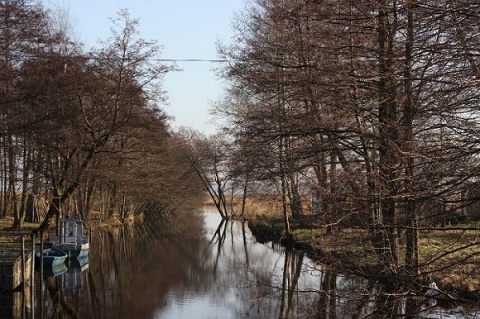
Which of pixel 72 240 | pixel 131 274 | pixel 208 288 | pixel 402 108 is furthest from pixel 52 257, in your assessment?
pixel 402 108

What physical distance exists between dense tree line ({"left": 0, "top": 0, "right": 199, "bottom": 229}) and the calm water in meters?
4.53

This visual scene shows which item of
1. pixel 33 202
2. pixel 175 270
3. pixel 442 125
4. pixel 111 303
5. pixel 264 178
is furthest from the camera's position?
pixel 33 202

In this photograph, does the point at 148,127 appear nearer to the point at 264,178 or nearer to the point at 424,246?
the point at 264,178

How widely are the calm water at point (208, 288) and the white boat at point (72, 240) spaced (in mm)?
661

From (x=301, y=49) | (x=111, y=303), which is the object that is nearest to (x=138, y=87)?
(x=111, y=303)

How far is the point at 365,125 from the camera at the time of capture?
37.0ft

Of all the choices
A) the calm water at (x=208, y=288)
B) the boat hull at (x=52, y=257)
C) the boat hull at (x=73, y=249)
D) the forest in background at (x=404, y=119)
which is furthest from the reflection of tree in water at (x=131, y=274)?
the forest in background at (x=404, y=119)

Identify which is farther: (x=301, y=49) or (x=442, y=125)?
(x=301, y=49)

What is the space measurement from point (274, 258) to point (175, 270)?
4.39 meters

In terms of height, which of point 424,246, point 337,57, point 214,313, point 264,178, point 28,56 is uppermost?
point 28,56

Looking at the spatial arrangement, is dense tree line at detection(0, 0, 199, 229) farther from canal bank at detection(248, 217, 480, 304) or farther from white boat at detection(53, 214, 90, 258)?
canal bank at detection(248, 217, 480, 304)

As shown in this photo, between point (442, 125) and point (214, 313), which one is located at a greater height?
point (442, 125)

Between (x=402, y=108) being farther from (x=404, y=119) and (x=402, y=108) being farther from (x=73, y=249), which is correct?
(x=73, y=249)

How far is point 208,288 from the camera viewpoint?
66.0 feet
